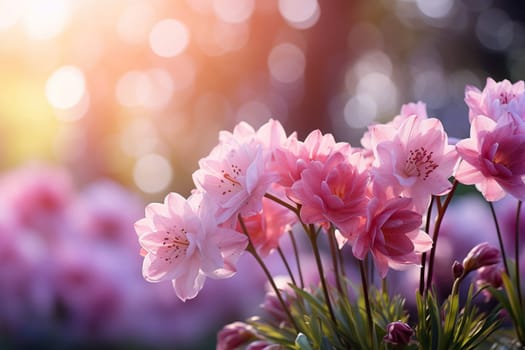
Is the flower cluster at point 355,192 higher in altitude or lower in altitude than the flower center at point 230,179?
lower

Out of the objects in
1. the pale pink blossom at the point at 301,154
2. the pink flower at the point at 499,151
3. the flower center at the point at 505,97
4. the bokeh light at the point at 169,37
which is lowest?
the pink flower at the point at 499,151

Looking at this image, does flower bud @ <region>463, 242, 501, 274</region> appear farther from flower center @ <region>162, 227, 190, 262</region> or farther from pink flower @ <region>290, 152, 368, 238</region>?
flower center @ <region>162, 227, 190, 262</region>

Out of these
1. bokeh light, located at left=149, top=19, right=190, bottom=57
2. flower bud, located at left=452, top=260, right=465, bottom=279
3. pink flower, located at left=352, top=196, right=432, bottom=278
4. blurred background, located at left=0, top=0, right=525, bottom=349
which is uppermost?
bokeh light, located at left=149, top=19, right=190, bottom=57

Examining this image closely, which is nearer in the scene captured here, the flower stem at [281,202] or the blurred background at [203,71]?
the flower stem at [281,202]

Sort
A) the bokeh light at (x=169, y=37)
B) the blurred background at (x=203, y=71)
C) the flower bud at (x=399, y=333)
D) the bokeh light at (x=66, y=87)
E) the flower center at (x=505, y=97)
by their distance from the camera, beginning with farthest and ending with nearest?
the bokeh light at (x=169, y=37) < the bokeh light at (x=66, y=87) < the blurred background at (x=203, y=71) < the flower center at (x=505, y=97) < the flower bud at (x=399, y=333)

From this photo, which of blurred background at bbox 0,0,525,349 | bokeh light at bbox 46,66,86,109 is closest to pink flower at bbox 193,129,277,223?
blurred background at bbox 0,0,525,349

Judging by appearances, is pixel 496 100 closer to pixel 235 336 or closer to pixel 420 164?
pixel 420 164

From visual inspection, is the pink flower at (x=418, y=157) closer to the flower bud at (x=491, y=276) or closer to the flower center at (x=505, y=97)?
the flower center at (x=505, y=97)

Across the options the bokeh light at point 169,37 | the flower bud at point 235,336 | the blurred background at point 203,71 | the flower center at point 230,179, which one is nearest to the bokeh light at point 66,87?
the blurred background at point 203,71
